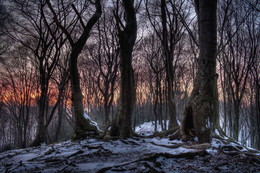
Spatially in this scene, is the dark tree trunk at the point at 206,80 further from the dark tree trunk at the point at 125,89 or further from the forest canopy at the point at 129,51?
the dark tree trunk at the point at 125,89

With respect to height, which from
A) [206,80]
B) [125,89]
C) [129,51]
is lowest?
[125,89]

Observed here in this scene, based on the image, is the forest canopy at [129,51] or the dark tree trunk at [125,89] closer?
the forest canopy at [129,51]

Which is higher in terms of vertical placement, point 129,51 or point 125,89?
point 129,51

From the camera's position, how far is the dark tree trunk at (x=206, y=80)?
415cm

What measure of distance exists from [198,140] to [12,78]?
19379 millimetres

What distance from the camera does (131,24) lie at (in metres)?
6.09

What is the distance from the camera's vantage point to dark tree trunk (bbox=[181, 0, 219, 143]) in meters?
4.15

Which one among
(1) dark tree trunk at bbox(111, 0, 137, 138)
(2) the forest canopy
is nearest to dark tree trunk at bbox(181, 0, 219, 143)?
(2) the forest canopy

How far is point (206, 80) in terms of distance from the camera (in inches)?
169

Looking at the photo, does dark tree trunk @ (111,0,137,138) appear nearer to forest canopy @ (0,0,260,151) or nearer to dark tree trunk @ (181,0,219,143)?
forest canopy @ (0,0,260,151)

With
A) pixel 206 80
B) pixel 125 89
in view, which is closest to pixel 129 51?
pixel 125 89

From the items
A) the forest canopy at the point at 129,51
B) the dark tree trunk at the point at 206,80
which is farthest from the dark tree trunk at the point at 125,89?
the dark tree trunk at the point at 206,80

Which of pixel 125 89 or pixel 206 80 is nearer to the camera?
pixel 206 80

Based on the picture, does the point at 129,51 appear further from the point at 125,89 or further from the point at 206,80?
the point at 206,80
